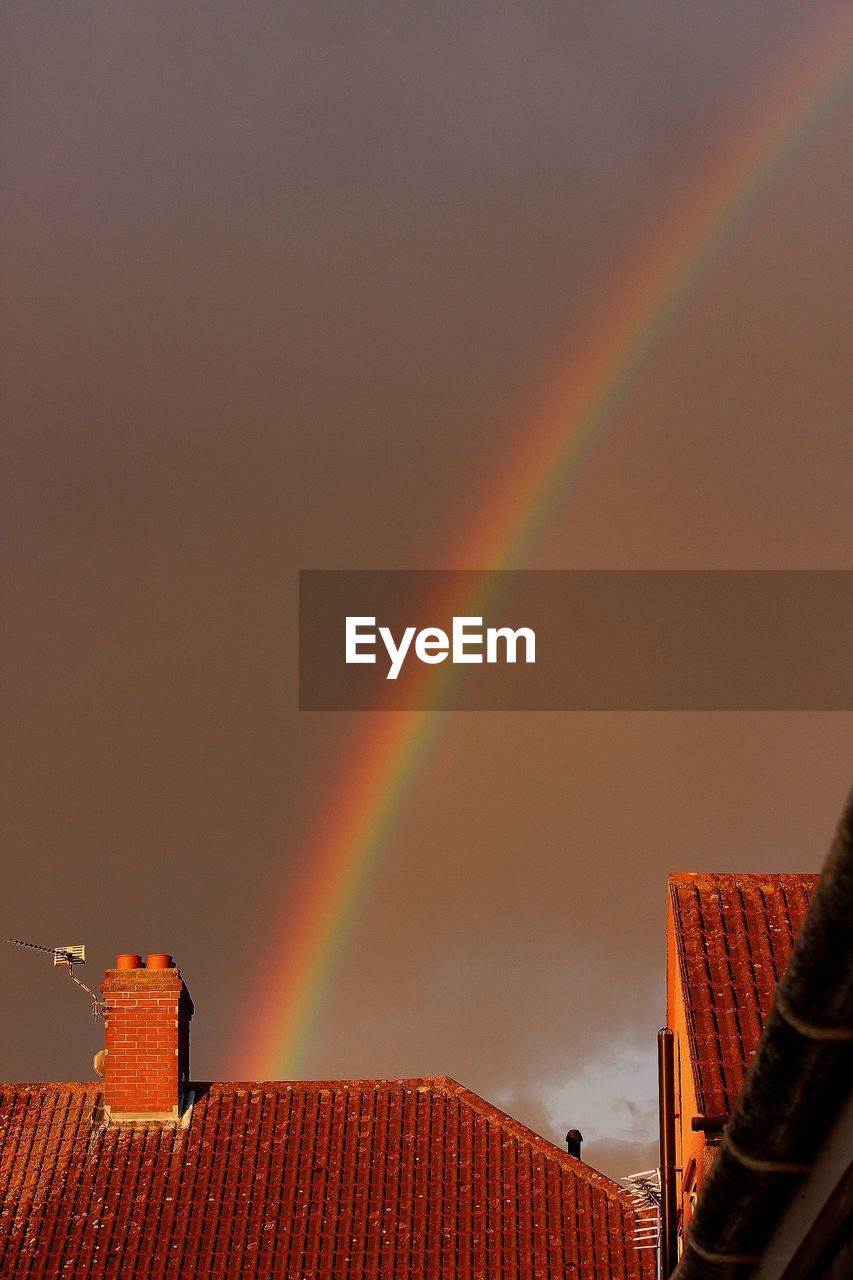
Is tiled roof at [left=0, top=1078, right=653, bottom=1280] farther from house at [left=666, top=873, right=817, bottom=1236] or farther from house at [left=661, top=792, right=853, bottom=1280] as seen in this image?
house at [left=661, top=792, right=853, bottom=1280]

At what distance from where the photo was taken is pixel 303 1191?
19688 mm

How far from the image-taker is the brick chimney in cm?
2125

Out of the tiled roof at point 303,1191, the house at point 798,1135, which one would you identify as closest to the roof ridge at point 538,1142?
the tiled roof at point 303,1191

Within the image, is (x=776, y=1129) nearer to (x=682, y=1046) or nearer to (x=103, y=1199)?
(x=682, y=1046)

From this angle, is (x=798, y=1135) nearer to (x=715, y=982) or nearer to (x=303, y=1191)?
(x=715, y=982)

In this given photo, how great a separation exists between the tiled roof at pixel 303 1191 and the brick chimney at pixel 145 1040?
30cm

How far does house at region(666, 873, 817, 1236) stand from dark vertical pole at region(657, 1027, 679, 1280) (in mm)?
128

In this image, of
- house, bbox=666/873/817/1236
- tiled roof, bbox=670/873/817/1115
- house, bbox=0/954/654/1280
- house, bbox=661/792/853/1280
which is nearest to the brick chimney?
house, bbox=0/954/654/1280

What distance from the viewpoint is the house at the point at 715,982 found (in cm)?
1434

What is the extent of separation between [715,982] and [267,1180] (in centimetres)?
721

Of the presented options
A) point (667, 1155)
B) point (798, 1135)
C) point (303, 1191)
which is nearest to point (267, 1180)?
point (303, 1191)

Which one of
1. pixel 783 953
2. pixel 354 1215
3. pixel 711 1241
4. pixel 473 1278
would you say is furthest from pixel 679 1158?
pixel 711 1241

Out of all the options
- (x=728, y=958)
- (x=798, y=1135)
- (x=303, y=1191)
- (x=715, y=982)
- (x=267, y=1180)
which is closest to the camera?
(x=798, y=1135)

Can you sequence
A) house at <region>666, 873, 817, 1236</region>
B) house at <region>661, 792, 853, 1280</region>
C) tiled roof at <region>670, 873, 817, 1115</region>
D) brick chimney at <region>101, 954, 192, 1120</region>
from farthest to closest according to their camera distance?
brick chimney at <region>101, 954, 192, 1120</region> → tiled roof at <region>670, 873, 817, 1115</region> → house at <region>666, 873, 817, 1236</region> → house at <region>661, 792, 853, 1280</region>
